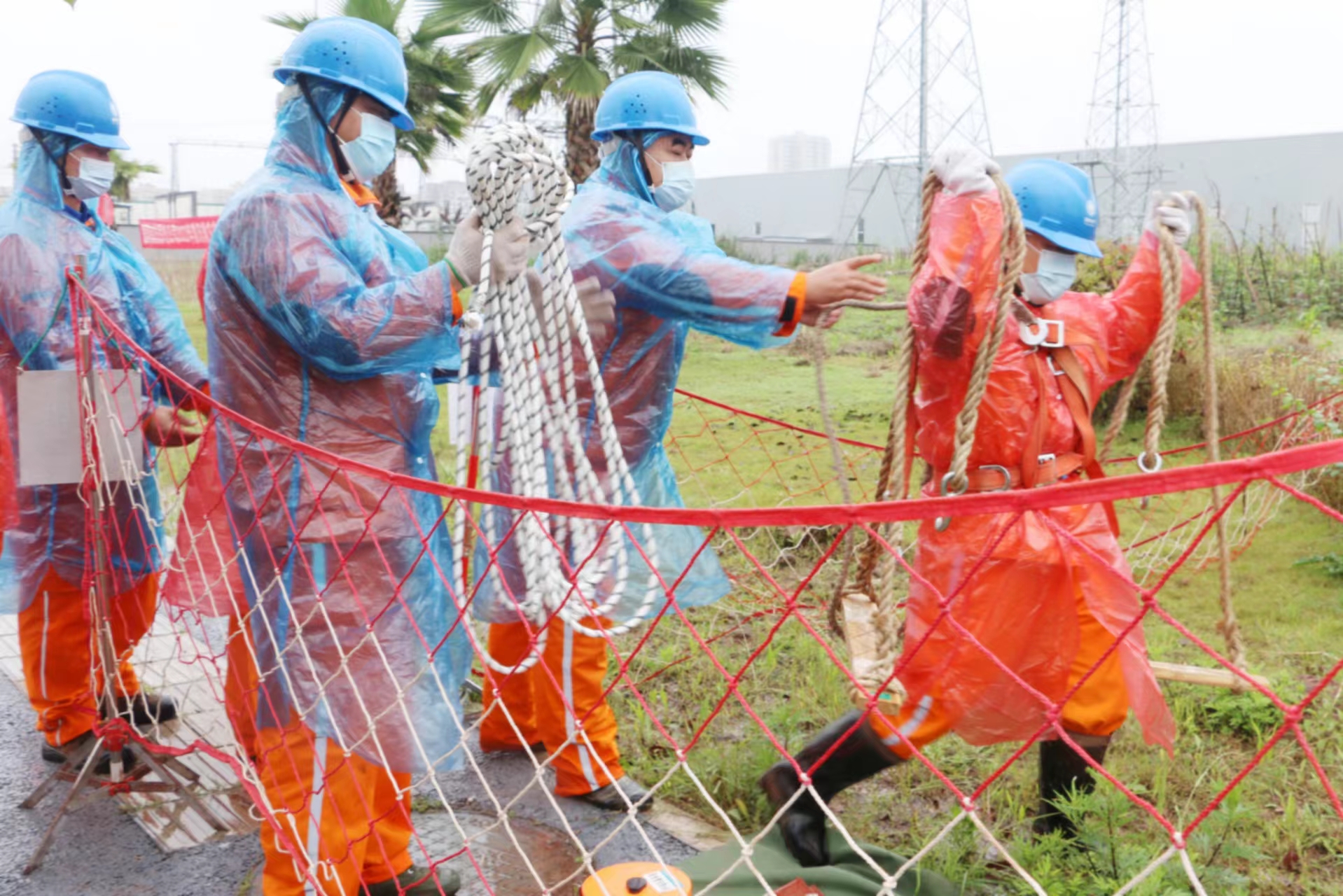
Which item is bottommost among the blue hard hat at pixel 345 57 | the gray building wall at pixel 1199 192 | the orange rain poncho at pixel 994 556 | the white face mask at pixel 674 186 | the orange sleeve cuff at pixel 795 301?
the orange rain poncho at pixel 994 556

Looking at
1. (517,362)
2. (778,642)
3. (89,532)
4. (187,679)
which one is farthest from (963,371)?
(187,679)

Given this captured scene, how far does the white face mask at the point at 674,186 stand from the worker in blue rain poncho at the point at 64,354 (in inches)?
59.3

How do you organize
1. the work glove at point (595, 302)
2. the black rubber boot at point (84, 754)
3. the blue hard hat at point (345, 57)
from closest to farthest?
the blue hard hat at point (345, 57) < the work glove at point (595, 302) < the black rubber boot at point (84, 754)

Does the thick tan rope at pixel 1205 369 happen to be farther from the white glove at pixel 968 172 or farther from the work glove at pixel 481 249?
the work glove at pixel 481 249

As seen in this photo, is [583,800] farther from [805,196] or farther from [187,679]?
[805,196]

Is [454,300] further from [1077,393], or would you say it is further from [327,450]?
[1077,393]

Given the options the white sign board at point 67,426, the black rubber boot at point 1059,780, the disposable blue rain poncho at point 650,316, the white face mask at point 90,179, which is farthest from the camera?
the white face mask at point 90,179

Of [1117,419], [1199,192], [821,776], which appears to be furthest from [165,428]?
[1199,192]

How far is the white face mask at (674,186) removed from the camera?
328cm

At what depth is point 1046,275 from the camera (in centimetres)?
267

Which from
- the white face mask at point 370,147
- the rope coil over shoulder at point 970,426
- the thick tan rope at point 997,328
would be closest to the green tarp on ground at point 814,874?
the rope coil over shoulder at point 970,426

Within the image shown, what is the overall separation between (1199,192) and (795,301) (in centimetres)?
1367

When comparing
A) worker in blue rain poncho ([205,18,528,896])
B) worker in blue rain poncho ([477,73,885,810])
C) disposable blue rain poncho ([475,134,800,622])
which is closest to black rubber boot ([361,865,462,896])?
worker in blue rain poncho ([205,18,528,896])

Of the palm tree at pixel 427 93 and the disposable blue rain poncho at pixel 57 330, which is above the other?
the palm tree at pixel 427 93
